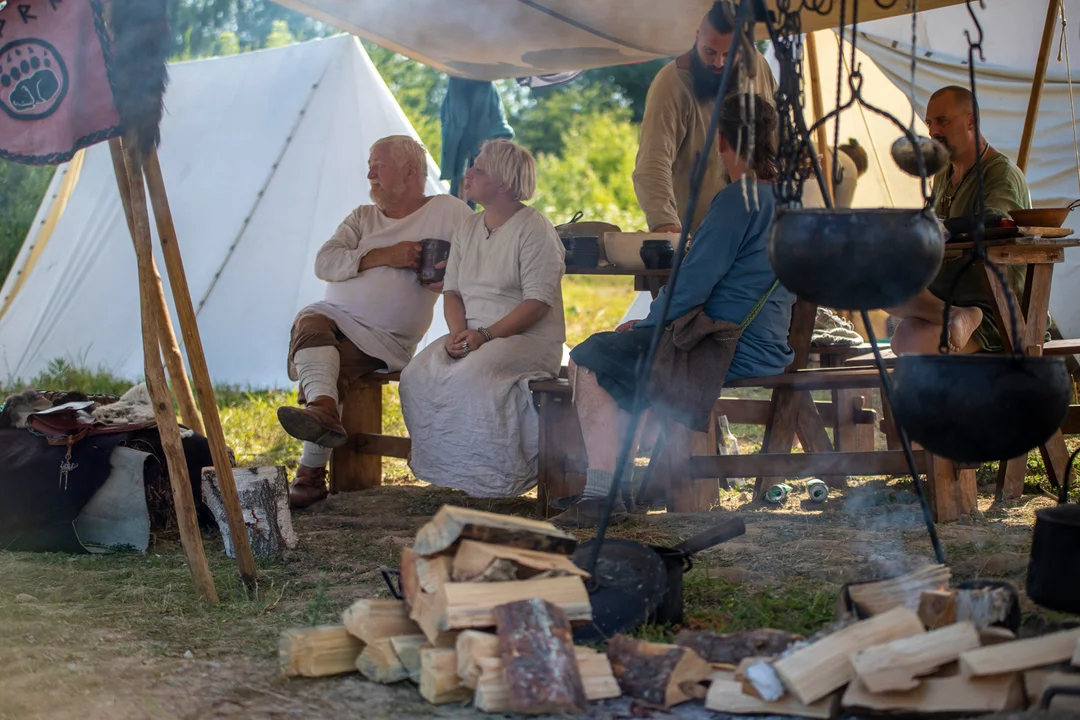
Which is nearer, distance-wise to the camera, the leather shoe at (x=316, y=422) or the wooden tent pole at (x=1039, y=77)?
the leather shoe at (x=316, y=422)

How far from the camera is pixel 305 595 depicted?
10.3 ft

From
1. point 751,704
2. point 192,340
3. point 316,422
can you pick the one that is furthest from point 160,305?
point 751,704

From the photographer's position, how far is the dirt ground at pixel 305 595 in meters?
2.27

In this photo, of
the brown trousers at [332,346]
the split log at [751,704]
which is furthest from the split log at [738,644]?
the brown trousers at [332,346]

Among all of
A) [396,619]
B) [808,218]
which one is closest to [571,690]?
[396,619]

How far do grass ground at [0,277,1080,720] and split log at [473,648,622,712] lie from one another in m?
0.08

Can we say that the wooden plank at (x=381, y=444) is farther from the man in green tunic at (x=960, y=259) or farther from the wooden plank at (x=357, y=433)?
the man in green tunic at (x=960, y=259)

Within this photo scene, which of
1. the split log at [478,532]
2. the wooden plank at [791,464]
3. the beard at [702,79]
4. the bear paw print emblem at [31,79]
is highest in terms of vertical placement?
the beard at [702,79]

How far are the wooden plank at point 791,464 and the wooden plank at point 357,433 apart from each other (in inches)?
61.5

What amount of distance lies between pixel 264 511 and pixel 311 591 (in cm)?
53

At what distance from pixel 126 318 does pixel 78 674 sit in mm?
4975

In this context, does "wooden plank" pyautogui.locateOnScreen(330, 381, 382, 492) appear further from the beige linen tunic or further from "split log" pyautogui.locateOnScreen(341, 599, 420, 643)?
"split log" pyautogui.locateOnScreen(341, 599, 420, 643)

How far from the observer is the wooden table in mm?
3729

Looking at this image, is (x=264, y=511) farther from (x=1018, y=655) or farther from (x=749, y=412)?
(x=1018, y=655)
